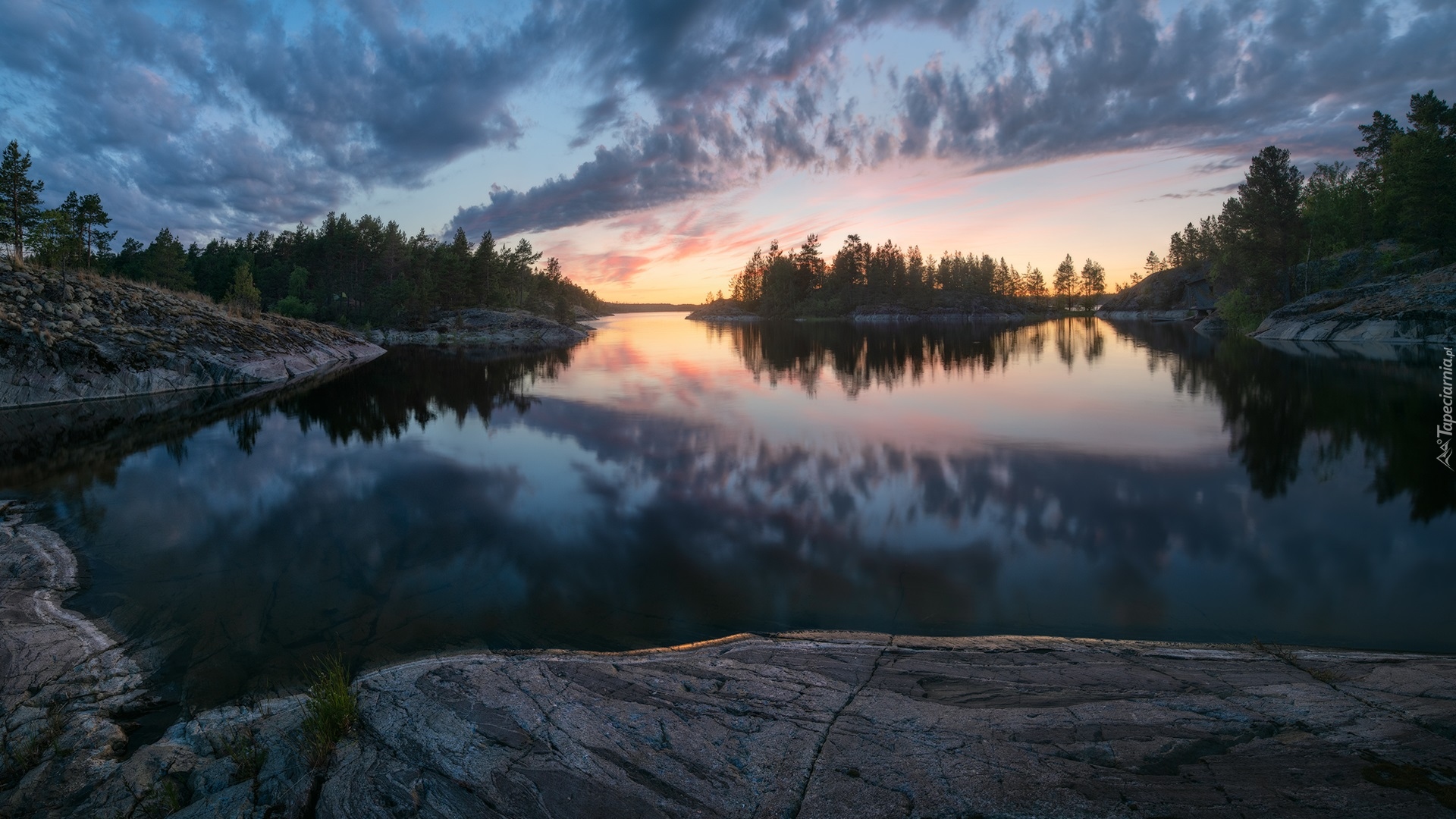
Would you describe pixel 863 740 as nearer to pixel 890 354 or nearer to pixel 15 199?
pixel 890 354

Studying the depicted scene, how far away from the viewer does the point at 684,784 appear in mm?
4305

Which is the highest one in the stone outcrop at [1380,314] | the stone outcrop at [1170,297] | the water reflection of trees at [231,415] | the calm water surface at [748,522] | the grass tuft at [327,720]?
the stone outcrop at [1170,297]

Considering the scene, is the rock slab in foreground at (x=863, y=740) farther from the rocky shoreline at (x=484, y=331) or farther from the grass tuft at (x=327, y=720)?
the rocky shoreline at (x=484, y=331)

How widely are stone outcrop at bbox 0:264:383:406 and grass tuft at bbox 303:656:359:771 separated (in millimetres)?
30240

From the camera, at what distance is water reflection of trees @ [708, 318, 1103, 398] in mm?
34812

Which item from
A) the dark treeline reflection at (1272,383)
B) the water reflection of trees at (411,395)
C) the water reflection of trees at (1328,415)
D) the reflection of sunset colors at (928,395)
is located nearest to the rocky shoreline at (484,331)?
the water reflection of trees at (411,395)

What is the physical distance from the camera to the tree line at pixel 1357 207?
49938mm

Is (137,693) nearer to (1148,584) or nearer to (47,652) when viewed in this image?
(47,652)

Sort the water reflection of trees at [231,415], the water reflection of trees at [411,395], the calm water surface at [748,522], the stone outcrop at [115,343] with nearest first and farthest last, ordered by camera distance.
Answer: the calm water surface at [748,522] < the water reflection of trees at [231,415] < the water reflection of trees at [411,395] < the stone outcrop at [115,343]

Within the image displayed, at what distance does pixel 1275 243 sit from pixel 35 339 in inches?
3547

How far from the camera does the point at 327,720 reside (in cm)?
501

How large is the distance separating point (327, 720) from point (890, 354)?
47.8 metres

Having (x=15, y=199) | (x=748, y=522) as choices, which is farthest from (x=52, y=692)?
(x=15, y=199)

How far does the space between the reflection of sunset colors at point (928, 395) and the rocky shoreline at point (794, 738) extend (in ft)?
39.4
